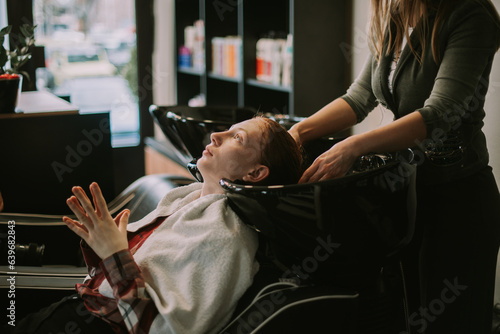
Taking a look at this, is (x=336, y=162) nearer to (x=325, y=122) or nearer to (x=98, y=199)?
(x=325, y=122)

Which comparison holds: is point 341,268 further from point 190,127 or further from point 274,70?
point 274,70

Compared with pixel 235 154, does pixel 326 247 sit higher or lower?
lower

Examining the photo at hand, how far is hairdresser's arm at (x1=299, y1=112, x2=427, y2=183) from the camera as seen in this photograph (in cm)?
122

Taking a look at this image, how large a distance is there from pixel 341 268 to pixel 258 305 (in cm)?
18

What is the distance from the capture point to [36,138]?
212 centimetres

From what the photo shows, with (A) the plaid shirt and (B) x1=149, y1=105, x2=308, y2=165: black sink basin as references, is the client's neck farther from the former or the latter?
(B) x1=149, y1=105, x2=308, y2=165: black sink basin

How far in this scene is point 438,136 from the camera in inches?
54.3

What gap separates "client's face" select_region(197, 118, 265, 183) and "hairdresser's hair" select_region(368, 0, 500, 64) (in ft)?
1.47

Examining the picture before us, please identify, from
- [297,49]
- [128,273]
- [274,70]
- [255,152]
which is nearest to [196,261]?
[128,273]

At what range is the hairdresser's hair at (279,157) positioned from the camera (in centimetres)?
131

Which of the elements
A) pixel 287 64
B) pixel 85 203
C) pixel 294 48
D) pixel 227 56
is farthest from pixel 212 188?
pixel 227 56

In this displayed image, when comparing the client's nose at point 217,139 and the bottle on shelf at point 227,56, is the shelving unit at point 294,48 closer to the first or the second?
the bottle on shelf at point 227,56

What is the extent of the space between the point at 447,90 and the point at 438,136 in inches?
5.5

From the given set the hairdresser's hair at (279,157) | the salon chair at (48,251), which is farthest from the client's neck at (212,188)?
the salon chair at (48,251)
